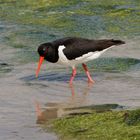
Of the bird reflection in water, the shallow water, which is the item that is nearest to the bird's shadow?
the shallow water

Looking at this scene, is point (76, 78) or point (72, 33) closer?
point (76, 78)

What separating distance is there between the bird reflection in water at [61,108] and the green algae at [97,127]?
0.42m

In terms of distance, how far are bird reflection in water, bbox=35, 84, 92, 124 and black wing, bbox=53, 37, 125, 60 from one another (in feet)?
4.10

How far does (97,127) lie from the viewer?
7.75 meters

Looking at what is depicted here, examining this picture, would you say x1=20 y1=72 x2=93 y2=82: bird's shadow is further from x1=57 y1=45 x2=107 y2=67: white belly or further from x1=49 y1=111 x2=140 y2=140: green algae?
x1=49 y1=111 x2=140 y2=140: green algae

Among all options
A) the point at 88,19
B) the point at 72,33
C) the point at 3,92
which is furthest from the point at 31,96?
the point at 88,19

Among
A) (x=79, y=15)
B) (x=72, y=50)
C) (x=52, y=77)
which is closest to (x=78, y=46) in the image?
(x=72, y=50)

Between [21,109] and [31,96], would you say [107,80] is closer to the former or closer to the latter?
[31,96]

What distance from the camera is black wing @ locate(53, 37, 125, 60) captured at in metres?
11.5

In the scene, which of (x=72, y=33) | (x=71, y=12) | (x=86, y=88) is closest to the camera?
(x=86, y=88)

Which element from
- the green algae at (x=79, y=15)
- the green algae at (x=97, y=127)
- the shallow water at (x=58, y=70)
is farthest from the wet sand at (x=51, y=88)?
the green algae at (x=79, y=15)

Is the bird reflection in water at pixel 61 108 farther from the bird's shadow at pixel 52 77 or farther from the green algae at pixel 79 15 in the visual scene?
the green algae at pixel 79 15

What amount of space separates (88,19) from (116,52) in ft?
8.80

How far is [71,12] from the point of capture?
1652 centimetres
